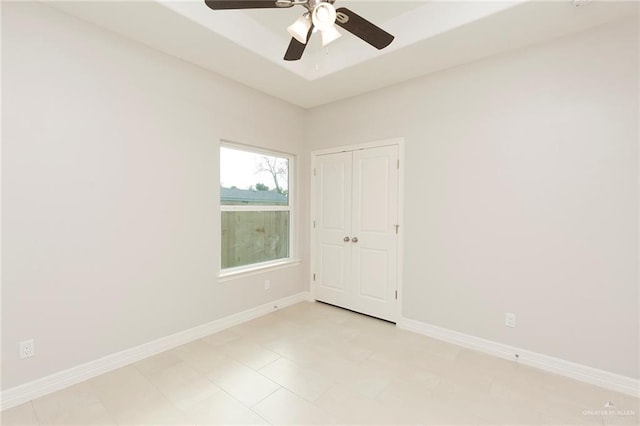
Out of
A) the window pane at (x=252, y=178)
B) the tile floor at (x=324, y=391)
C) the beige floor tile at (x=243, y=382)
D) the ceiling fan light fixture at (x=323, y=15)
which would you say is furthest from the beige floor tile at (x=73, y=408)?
the ceiling fan light fixture at (x=323, y=15)

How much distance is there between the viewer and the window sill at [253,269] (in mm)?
3211

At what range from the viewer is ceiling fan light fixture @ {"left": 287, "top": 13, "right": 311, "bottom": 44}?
5.43ft

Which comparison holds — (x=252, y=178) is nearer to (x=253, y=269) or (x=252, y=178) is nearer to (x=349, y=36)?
(x=253, y=269)

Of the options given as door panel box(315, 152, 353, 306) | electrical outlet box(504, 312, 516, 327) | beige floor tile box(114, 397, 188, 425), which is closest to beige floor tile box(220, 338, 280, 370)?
beige floor tile box(114, 397, 188, 425)

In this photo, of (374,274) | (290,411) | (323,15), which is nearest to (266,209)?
(374,274)

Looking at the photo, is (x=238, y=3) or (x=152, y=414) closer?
(x=238, y=3)

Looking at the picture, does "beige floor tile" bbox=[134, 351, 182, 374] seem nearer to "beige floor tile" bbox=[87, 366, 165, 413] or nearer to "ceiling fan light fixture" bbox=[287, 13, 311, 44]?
"beige floor tile" bbox=[87, 366, 165, 413]

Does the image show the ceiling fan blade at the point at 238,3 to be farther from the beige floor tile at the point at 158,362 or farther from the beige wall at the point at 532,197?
the beige floor tile at the point at 158,362

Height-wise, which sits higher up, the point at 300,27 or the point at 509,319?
the point at 300,27

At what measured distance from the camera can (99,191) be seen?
7.57ft

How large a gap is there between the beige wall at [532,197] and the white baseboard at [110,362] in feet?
6.40

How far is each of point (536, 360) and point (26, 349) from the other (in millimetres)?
3828

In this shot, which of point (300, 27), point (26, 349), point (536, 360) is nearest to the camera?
point (300, 27)

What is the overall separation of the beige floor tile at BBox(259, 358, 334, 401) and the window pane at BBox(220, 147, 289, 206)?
1.76 meters
